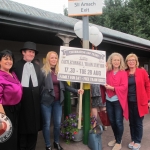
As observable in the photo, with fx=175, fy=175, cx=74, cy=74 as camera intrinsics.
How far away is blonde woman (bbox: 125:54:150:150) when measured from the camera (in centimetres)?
278

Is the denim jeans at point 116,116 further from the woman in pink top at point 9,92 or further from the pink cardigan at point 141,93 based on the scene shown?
the woman in pink top at point 9,92

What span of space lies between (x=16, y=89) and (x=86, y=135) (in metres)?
1.50

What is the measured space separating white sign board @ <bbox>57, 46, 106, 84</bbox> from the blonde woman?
0.50 metres

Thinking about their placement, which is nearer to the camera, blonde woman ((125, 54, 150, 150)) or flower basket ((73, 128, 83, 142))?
blonde woman ((125, 54, 150, 150))

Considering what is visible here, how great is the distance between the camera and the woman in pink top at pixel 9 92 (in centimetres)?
207

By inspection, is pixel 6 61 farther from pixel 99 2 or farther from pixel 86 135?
pixel 86 135

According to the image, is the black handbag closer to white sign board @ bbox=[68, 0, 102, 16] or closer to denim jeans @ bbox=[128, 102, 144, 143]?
denim jeans @ bbox=[128, 102, 144, 143]

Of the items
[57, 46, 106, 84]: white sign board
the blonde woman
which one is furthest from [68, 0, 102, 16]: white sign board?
the blonde woman

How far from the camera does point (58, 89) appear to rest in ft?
8.73

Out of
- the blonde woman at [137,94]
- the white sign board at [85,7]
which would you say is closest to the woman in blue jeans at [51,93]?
the white sign board at [85,7]

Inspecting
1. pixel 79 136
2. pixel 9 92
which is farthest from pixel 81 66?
pixel 79 136

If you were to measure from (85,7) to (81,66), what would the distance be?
901 millimetres

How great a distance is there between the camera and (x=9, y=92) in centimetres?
208

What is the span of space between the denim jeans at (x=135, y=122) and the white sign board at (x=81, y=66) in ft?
2.26
